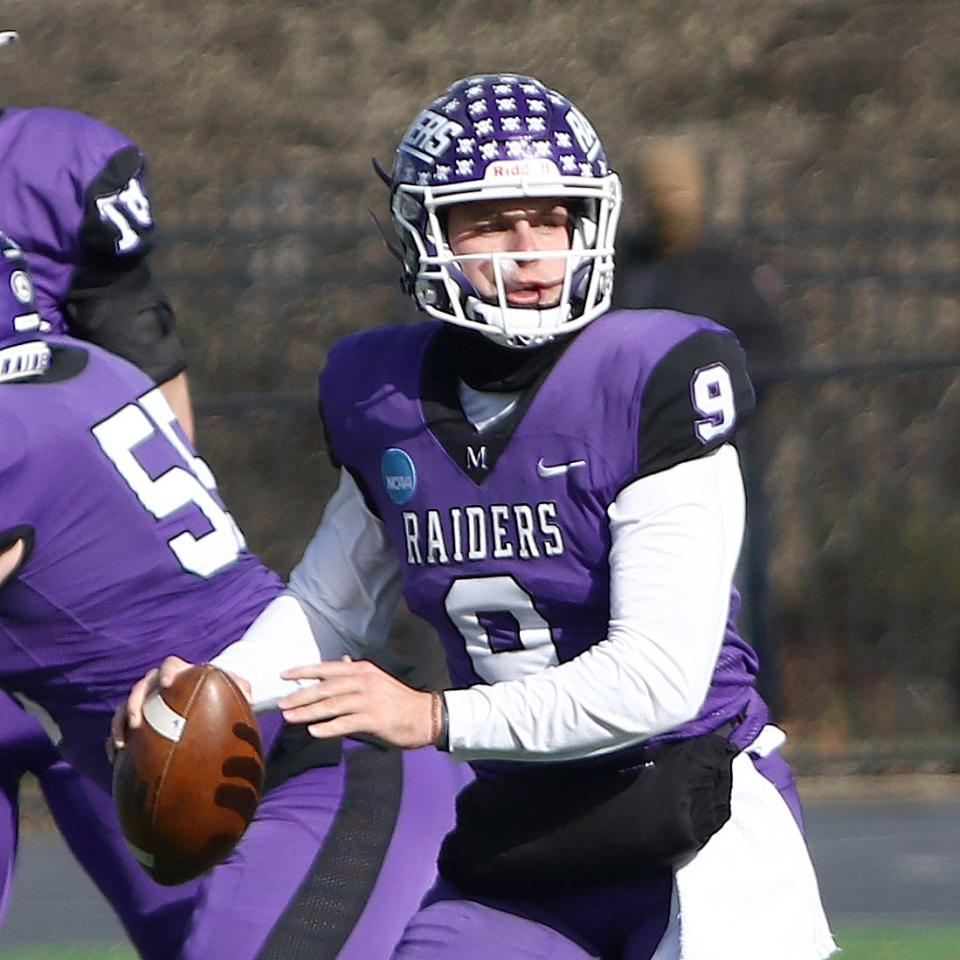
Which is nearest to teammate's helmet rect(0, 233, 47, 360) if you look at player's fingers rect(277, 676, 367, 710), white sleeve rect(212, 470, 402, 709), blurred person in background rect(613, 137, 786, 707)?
white sleeve rect(212, 470, 402, 709)

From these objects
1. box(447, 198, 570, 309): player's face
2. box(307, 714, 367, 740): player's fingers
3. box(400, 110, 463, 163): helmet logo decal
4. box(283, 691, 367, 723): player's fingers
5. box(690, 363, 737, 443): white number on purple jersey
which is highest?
box(400, 110, 463, 163): helmet logo decal

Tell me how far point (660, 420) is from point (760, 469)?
499 cm

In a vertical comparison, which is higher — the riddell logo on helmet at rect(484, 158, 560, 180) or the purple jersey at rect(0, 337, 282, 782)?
the riddell logo on helmet at rect(484, 158, 560, 180)

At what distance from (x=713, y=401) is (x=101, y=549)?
1056 millimetres

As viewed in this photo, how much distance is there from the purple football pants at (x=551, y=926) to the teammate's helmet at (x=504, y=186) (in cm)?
72

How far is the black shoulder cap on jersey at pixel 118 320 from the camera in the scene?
14.9 feet

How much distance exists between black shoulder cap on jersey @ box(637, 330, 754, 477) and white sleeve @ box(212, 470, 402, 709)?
516mm

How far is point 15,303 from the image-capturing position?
139 inches

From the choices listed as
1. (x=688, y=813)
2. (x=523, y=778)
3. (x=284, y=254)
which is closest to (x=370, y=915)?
(x=523, y=778)

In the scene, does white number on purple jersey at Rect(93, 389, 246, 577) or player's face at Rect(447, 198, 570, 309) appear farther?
white number on purple jersey at Rect(93, 389, 246, 577)

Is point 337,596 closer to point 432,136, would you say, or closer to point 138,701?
point 138,701

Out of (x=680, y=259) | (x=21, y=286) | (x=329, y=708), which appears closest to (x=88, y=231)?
(x=21, y=286)

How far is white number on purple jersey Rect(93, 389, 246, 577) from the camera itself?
11.3ft

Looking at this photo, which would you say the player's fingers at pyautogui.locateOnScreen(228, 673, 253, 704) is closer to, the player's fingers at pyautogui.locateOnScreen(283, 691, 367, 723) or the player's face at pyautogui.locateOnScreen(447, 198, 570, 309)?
the player's fingers at pyautogui.locateOnScreen(283, 691, 367, 723)
